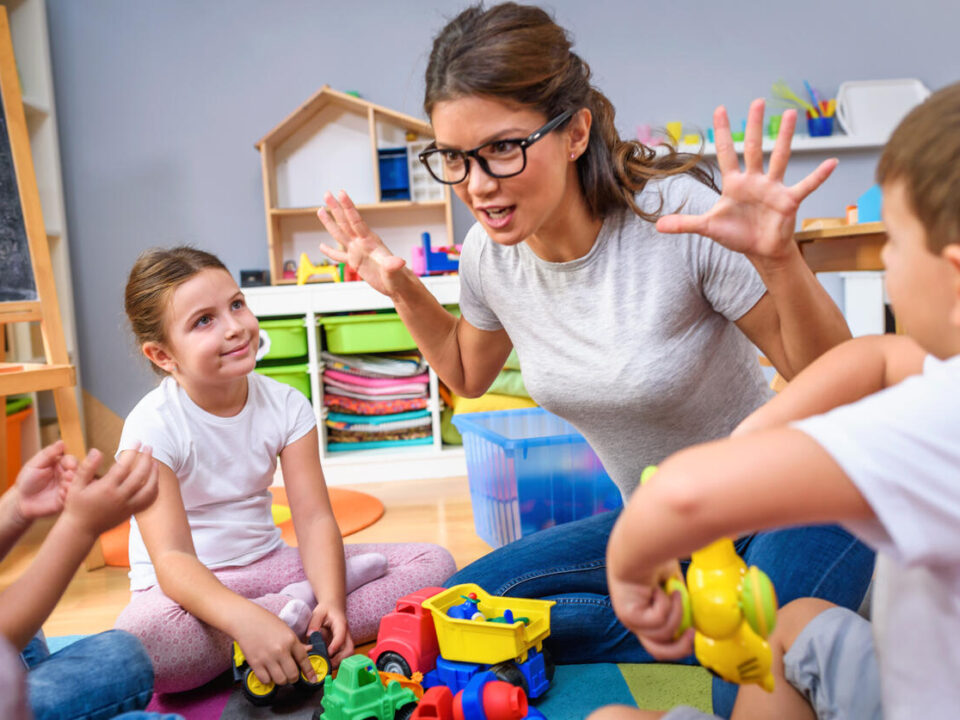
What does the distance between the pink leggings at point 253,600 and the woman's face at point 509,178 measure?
641 mm

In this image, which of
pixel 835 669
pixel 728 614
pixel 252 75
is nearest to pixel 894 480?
pixel 728 614

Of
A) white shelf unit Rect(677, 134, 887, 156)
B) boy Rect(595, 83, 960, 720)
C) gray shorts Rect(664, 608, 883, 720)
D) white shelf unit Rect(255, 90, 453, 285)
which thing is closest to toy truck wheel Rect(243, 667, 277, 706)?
gray shorts Rect(664, 608, 883, 720)

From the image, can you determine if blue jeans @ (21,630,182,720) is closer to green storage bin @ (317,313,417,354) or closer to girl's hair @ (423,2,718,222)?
girl's hair @ (423,2,718,222)

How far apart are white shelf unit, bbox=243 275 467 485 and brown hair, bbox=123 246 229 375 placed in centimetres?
106

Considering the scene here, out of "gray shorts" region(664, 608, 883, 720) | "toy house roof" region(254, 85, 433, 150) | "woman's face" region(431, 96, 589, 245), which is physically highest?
"toy house roof" region(254, 85, 433, 150)

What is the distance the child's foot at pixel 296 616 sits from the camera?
114cm

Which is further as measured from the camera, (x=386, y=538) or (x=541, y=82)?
(x=386, y=538)

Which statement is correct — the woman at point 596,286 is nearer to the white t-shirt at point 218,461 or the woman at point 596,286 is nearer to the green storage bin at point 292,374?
the white t-shirt at point 218,461

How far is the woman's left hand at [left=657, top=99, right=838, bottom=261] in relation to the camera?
0.74 meters

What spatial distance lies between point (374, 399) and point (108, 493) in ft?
5.78

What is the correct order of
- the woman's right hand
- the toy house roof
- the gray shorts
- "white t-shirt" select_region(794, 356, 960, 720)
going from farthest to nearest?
the toy house roof < the woman's right hand < the gray shorts < "white t-shirt" select_region(794, 356, 960, 720)

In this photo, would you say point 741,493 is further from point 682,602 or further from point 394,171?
point 394,171

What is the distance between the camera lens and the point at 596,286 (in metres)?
1.09

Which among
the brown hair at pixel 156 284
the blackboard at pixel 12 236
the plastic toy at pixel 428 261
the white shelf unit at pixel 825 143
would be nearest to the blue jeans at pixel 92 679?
the brown hair at pixel 156 284
